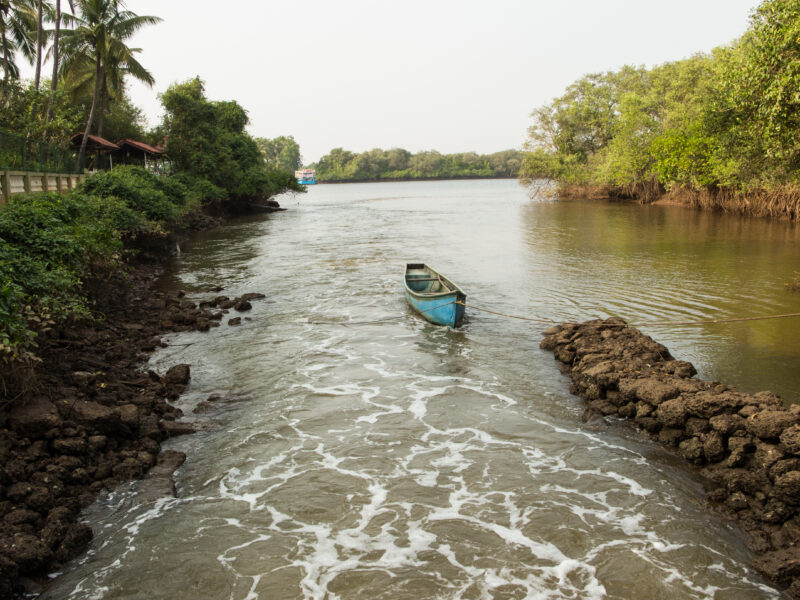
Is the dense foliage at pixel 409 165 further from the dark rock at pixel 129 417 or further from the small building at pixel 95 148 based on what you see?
the dark rock at pixel 129 417

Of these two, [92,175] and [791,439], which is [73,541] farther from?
[92,175]

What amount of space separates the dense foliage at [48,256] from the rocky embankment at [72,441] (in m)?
0.72

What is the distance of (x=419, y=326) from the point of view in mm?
16141

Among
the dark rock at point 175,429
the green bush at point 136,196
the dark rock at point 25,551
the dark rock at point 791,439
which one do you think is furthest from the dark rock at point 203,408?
the green bush at point 136,196

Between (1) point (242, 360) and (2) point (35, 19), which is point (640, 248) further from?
(2) point (35, 19)

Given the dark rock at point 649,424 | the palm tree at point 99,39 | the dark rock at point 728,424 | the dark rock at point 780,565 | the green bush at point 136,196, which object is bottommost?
the dark rock at point 780,565

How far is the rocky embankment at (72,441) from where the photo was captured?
6387mm

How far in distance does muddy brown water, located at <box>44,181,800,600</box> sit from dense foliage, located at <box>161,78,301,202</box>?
85.5 ft

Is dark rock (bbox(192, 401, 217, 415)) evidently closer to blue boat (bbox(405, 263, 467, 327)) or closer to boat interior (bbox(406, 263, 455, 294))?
blue boat (bbox(405, 263, 467, 327))

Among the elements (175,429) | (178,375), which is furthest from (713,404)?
(178,375)

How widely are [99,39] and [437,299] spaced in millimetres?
29168

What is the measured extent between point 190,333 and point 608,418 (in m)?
10.7

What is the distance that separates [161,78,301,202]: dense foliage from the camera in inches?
1682

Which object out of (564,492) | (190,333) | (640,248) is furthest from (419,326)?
(640,248)
